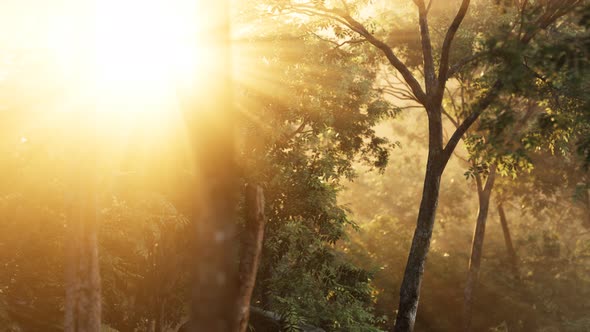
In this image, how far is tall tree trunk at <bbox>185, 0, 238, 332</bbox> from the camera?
6.19 m

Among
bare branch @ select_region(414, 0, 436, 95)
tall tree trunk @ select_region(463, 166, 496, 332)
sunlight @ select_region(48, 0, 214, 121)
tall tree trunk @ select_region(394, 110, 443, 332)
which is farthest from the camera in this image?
tall tree trunk @ select_region(463, 166, 496, 332)

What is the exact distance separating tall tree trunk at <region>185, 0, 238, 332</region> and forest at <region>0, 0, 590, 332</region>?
0.02 metres

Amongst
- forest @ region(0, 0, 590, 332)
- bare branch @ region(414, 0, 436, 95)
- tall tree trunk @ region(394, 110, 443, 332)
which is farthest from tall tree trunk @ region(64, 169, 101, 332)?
bare branch @ region(414, 0, 436, 95)

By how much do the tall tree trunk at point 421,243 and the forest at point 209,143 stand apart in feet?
0.11

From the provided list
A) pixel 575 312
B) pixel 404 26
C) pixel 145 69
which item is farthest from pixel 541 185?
pixel 145 69

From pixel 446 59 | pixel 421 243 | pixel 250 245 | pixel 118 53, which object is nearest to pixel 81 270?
pixel 118 53

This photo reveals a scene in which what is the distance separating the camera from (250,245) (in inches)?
304

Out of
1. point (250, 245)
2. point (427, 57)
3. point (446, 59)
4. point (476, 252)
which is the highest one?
point (476, 252)

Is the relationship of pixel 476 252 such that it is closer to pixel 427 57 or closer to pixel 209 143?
pixel 427 57

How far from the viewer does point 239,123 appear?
48.7ft

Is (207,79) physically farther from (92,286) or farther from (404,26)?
(404,26)

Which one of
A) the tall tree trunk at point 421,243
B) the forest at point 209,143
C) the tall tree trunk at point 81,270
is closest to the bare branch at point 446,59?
the forest at point 209,143

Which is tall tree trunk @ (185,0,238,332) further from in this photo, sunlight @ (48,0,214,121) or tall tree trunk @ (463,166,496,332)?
tall tree trunk @ (463,166,496,332)

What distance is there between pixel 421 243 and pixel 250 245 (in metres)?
6.52
